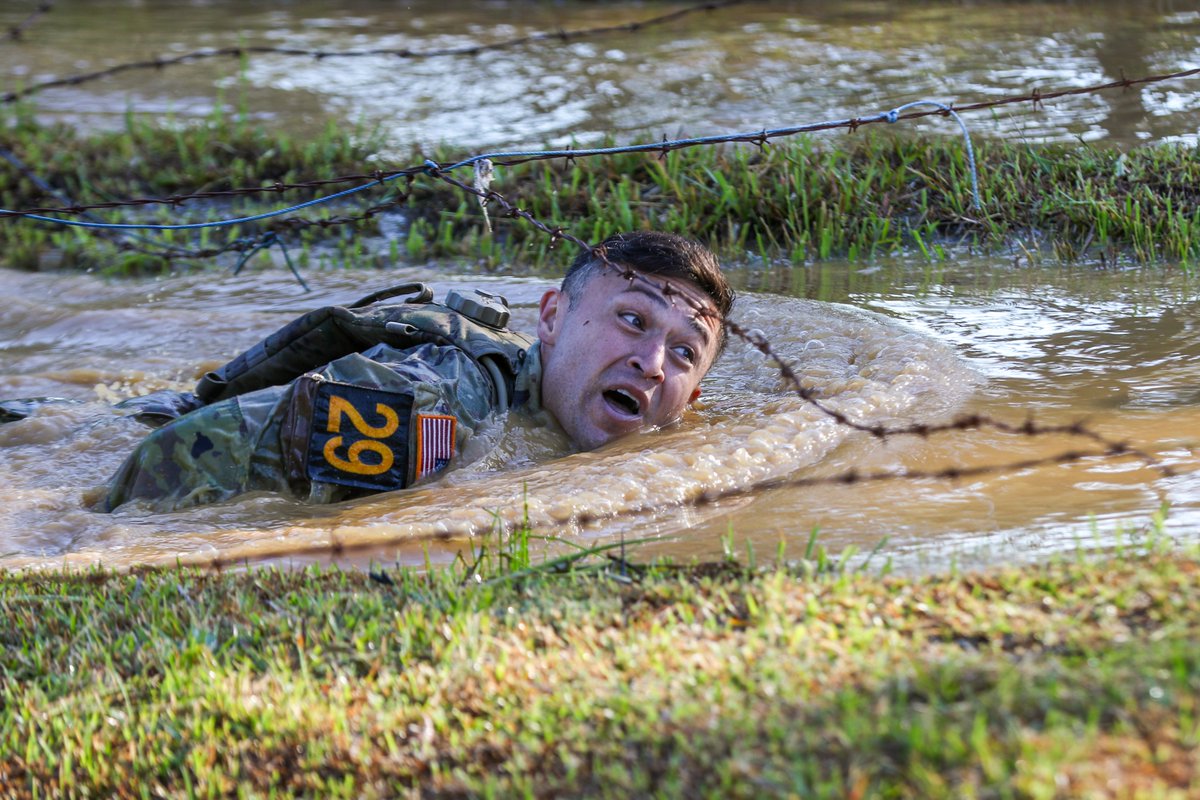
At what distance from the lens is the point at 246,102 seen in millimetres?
9438

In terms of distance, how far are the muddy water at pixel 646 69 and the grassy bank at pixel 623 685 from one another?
5.58 meters

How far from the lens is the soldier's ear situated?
4492 mm

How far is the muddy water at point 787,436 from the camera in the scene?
317 centimetres

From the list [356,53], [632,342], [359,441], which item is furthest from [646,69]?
[359,441]

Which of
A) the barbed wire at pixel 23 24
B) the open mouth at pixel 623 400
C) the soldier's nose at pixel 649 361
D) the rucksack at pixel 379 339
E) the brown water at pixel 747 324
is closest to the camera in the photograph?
the brown water at pixel 747 324

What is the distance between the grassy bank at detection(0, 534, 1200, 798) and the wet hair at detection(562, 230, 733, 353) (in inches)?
70.5

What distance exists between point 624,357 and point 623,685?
2143mm

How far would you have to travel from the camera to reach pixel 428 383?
4141mm

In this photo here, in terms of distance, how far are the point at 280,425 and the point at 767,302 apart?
2423 millimetres

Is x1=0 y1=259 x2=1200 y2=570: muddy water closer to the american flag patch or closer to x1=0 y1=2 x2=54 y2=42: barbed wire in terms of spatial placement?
the american flag patch

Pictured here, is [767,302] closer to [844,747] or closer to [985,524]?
[985,524]

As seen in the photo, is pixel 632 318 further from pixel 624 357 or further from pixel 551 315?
pixel 551 315

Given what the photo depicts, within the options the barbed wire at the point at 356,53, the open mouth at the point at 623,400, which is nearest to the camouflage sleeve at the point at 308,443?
the open mouth at the point at 623,400

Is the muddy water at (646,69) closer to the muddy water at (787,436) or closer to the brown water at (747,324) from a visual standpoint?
the brown water at (747,324)
